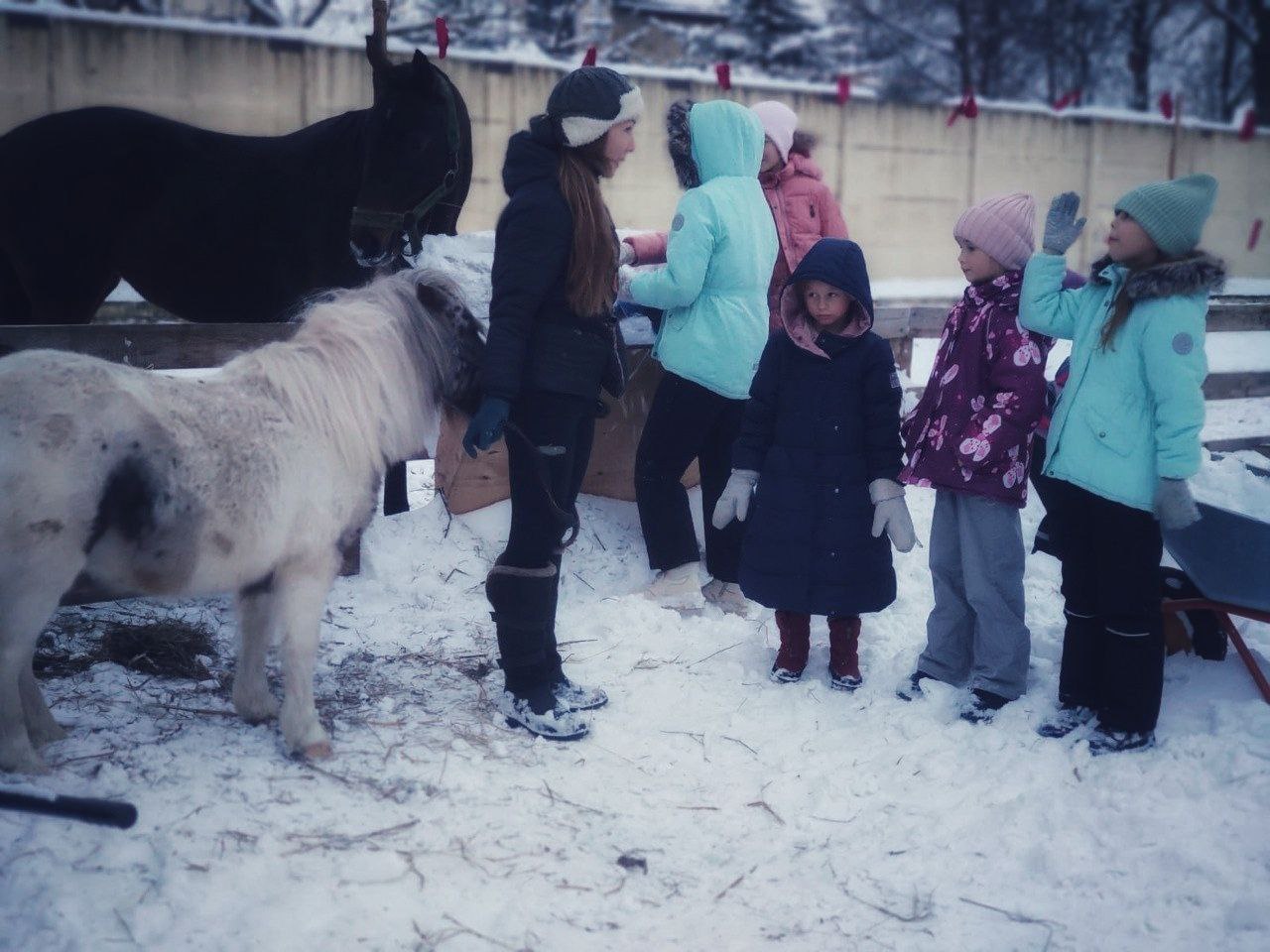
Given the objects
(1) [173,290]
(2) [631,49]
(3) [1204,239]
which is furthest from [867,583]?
(2) [631,49]

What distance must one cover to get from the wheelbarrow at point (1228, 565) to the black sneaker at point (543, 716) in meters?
2.06

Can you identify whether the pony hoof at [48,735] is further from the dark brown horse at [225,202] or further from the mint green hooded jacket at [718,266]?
the mint green hooded jacket at [718,266]

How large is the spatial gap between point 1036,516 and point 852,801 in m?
2.95

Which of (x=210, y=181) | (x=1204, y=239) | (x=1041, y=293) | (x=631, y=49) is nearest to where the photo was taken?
(x=1041, y=293)

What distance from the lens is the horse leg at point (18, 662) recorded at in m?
2.65

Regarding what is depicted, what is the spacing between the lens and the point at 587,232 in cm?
322

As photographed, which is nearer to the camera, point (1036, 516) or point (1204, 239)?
point (1036, 516)

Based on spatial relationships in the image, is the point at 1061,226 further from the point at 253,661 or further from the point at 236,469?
the point at 253,661

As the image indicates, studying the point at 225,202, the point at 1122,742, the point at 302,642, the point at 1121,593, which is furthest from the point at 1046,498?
the point at 225,202

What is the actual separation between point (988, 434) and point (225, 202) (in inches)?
148

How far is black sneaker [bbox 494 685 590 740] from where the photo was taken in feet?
11.3

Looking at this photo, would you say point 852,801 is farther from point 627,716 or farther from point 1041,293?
point 1041,293

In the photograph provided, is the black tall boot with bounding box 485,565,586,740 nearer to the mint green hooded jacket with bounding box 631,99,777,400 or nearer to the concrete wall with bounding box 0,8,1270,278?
the mint green hooded jacket with bounding box 631,99,777,400

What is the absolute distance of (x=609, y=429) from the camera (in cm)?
525
